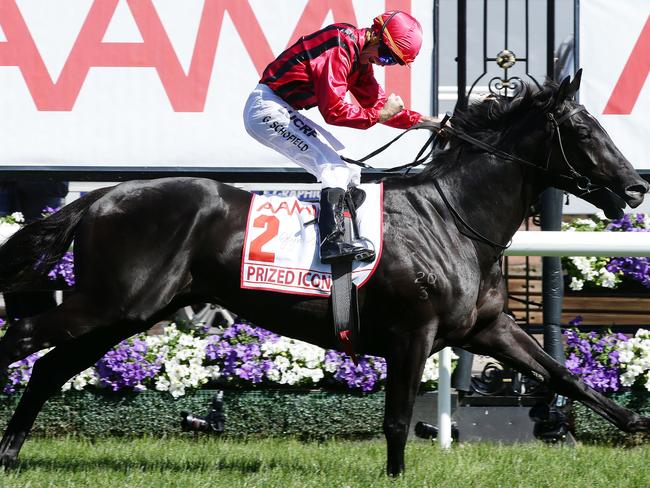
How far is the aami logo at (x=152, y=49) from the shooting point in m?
6.12

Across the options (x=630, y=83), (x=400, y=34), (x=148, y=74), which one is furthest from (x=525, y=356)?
(x=148, y=74)

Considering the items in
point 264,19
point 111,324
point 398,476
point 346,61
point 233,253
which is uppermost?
point 264,19

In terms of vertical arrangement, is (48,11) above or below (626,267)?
above

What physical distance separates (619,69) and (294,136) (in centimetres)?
283

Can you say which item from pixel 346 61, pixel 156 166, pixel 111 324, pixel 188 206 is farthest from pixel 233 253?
pixel 156 166

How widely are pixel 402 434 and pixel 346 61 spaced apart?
62.7 inches

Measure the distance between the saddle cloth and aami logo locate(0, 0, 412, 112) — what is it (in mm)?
2242

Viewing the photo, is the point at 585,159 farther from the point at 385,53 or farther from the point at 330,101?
the point at 330,101

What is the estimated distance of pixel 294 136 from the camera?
4.23 m

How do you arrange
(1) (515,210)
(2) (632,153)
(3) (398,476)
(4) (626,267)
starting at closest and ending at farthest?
1. (3) (398,476)
2. (1) (515,210)
3. (4) (626,267)
4. (2) (632,153)

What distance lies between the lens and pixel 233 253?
409 centimetres

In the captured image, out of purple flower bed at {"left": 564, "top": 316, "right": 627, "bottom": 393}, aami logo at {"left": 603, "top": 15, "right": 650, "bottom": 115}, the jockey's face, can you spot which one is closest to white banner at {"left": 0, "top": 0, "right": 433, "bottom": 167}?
aami logo at {"left": 603, "top": 15, "right": 650, "bottom": 115}

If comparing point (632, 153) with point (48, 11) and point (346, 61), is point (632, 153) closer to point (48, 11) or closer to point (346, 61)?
Answer: point (346, 61)

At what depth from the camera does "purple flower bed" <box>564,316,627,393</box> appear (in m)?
5.29
